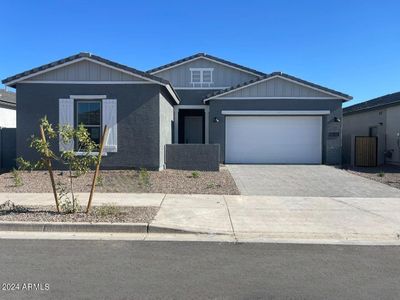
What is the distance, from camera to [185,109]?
2178cm

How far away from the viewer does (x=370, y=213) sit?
8.84 meters

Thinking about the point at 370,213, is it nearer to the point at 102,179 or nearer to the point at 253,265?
the point at 253,265

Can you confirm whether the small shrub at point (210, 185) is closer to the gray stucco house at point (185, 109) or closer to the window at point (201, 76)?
the gray stucco house at point (185, 109)

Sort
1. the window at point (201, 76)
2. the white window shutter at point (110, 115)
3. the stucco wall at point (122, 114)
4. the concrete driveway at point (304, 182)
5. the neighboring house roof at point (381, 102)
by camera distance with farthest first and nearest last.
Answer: the window at point (201, 76) → the neighboring house roof at point (381, 102) → the stucco wall at point (122, 114) → the white window shutter at point (110, 115) → the concrete driveway at point (304, 182)

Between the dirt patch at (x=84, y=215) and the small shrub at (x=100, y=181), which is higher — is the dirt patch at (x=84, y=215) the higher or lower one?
the lower one

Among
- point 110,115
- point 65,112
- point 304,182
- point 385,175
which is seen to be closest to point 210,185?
point 304,182

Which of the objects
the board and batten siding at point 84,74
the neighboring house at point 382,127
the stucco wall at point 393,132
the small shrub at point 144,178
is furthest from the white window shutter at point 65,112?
the stucco wall at point 393,132

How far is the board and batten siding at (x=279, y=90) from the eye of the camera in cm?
1881

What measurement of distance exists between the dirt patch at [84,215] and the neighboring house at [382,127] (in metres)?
15.0

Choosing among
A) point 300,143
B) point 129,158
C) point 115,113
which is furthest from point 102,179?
point 300,143

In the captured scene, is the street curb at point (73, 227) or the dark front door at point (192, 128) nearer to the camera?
the street curb at point (73, 227)

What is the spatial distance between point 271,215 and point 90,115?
28.9ft

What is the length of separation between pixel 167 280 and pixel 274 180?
9.49 meters

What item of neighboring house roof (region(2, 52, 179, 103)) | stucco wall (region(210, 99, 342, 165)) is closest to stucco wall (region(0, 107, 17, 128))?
neighboring house roof (region(2, 52, 179, 103))
